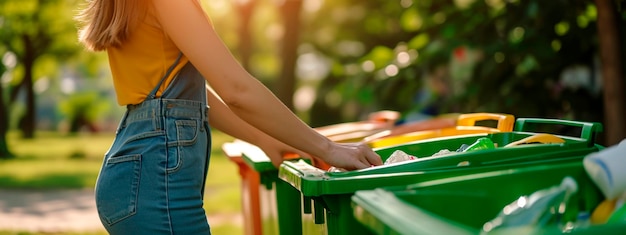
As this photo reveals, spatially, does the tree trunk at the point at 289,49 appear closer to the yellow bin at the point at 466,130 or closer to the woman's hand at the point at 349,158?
the yellow bin at the point at 466,130

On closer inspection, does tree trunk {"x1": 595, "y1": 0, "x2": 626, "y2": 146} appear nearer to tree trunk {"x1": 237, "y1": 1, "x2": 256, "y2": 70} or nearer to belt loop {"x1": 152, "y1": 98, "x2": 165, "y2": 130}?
belt loop {"x1": 152, "y1": 98, "x2": 165, "y2": 130}

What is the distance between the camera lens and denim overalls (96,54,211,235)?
7.80 ft

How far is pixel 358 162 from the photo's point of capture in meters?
2.48

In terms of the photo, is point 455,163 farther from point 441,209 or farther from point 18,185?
point 18,185

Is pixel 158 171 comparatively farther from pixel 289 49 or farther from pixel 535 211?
pixel 289 49

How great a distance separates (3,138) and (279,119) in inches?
672

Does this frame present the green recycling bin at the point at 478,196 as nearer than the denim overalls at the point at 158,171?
Yes

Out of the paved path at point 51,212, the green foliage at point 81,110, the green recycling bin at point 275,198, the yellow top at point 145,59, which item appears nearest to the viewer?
the yellow top at point 145,59

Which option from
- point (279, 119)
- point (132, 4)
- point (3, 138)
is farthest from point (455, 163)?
point (3, 138)

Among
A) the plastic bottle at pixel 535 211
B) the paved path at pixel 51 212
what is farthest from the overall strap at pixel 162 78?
the paved path at pixel 51 212

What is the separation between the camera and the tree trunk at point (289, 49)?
55.6ft

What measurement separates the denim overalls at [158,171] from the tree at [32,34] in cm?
2140

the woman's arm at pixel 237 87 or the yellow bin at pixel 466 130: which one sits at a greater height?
the woman's arm at pixel 237 87

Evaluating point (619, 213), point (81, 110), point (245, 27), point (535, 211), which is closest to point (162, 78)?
point (535, 211)
